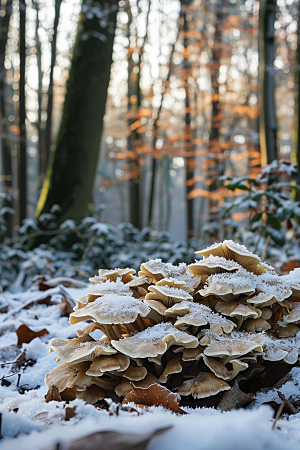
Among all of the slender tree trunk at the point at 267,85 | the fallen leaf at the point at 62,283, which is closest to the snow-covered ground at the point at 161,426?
the fallen leaf at the point at 62,283

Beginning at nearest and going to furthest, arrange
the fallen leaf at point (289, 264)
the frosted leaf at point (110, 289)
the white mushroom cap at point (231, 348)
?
1. the white mushroom cap at point (231, 348)
2. the frosted leaf at point (110, 289)
3. the fallen leaf at point (289, 264)

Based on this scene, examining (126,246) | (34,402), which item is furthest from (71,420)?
(126,246)

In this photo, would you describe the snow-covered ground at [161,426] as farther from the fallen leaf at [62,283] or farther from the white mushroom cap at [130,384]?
the fallen leaf at [62,283]

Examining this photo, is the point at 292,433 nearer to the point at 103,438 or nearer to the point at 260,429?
the point at 260,429

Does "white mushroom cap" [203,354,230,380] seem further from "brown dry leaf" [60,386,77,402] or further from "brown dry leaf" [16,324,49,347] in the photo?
"brown dry leaf" [16,324,49,347]

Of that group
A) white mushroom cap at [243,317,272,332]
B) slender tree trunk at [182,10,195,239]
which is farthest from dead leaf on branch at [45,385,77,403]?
slender tree trunk at [182,10,195,239]
